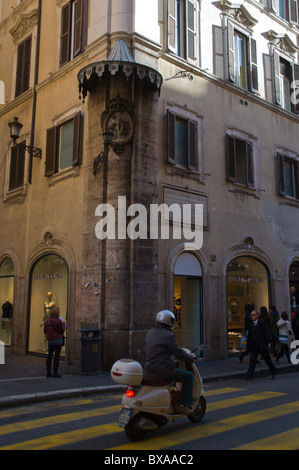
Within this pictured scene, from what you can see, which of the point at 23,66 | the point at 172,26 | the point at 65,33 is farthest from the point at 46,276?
the point at 172,26

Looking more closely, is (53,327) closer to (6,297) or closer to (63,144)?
(63,144)

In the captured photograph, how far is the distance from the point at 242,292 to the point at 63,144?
26.6ft

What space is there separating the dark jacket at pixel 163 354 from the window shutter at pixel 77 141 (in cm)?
890

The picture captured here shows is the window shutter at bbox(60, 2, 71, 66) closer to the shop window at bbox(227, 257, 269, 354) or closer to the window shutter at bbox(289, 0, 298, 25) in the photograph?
the shop window at bbox(227, 257, 269, 354)

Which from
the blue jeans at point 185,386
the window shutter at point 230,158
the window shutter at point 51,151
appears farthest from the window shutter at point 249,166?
the blue jeans at point 185,386

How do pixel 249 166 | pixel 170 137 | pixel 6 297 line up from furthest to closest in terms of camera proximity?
pixel 6 297 < pixel 249 166 < pixel 170 137

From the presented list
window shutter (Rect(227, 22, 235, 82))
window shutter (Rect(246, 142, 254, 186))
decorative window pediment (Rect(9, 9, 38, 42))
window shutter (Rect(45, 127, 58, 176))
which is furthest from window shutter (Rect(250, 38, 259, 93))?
decorative window pediment (Rect(9, 9, 38, 42))

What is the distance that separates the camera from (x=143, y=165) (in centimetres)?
1268

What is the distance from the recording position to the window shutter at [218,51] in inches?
634

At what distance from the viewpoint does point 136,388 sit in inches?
219

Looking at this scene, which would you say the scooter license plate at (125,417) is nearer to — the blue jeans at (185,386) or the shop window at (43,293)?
the blue jeans at (185,386)

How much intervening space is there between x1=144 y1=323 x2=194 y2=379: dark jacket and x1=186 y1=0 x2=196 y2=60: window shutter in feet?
38.8

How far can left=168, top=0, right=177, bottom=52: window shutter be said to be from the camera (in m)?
14.5

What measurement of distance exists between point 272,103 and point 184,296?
9029 mm
